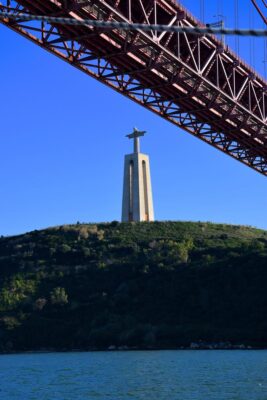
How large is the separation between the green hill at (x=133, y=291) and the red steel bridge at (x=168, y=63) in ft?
137

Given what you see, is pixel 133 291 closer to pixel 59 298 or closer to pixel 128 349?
pixel 59 298

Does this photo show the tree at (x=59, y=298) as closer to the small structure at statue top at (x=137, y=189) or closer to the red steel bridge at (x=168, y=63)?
the small structure at statue top at (x=137, y=189)

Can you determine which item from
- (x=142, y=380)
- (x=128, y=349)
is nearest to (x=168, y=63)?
(x=142, y=380)

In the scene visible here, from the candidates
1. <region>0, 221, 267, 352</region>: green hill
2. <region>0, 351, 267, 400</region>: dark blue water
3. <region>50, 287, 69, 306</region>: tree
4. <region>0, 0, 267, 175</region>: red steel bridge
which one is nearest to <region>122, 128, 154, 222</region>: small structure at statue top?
<region>0, 221, 267, 352</region>: green hill

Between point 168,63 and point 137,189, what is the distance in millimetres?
70651

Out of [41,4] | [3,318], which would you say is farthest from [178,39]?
[3,318]

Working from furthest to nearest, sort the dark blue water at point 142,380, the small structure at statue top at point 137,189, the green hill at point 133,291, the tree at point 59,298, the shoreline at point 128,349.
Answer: the small structure at statue top at point 137,189, the tree at point 59,298, the green hill at point 133,291, the shoreline at point 128,349, the dark blue water at point 142,380

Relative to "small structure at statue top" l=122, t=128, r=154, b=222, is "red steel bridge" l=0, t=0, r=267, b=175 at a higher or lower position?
lower

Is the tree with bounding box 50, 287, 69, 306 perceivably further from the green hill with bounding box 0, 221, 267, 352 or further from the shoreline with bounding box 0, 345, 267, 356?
the shoreline with bounding box 0, 345, 267, 356

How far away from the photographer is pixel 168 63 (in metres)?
26.2

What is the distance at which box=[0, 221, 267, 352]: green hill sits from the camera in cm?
7644

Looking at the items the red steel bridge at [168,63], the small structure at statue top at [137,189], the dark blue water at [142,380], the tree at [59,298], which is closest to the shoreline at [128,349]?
the tree at [59,298]

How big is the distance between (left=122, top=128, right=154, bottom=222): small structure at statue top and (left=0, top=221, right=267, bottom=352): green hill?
289 cm

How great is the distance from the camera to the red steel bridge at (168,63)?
73.3 ft
